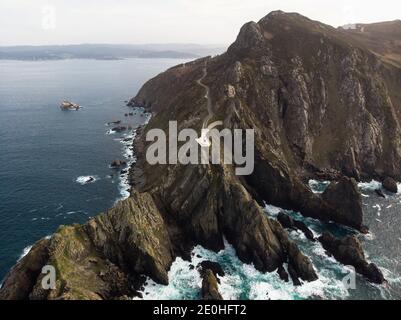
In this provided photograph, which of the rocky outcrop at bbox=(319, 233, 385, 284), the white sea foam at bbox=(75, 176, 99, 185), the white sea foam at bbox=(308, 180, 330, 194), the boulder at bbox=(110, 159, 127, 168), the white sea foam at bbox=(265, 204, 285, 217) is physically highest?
the boulder at bbox=(110, 159, 127, 168)

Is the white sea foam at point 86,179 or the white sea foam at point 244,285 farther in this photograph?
the white sea foam at point 86,179

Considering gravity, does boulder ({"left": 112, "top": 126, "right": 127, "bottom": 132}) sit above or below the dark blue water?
above

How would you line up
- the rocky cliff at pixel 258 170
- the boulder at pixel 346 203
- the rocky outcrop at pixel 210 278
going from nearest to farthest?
the rocky outcrop at pixel 210 278
the rocky cliff at pixel 258 170
the boulder at pixel 346 203

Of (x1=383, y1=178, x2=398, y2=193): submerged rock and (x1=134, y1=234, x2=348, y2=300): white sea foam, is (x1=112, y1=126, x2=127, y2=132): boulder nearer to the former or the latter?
(x1=134, y1=234, x2=348, y2=300): white sea foam

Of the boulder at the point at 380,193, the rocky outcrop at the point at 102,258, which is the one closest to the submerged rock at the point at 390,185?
the boulder at the point at 380,193

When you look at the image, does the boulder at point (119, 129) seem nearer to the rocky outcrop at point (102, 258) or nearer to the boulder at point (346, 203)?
the rocky outcrop at point (102, 258)

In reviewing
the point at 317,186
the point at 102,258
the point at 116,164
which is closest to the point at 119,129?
the point at 116,164

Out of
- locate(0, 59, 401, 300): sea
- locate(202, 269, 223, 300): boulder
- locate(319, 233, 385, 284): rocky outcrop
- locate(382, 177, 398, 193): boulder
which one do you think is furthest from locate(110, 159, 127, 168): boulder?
locate(382, 177, 398, 193): boulder
